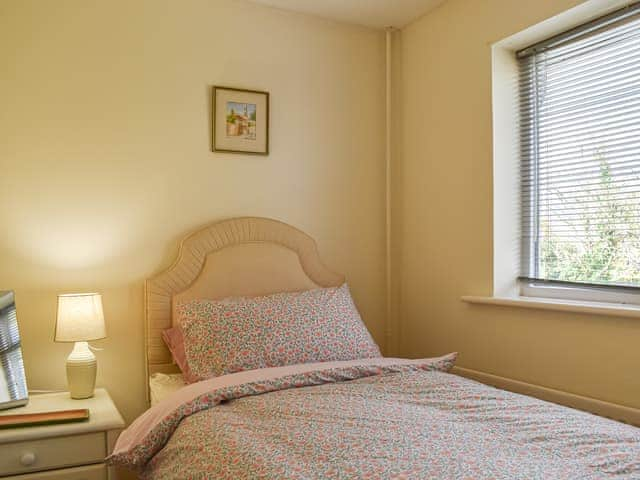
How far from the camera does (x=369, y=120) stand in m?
3.26

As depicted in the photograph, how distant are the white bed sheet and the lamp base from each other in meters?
0.25

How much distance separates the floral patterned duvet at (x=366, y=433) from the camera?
1.32 meters

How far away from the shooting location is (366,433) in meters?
1.54

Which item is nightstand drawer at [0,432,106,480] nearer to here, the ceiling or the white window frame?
the white window frame

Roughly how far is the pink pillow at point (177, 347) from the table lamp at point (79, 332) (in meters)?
0.31

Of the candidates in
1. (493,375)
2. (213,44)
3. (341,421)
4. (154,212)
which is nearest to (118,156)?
(154,212)

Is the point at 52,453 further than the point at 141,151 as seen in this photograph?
No

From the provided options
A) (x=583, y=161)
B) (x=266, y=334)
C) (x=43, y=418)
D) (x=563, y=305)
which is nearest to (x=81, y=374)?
(x=43, y=418)

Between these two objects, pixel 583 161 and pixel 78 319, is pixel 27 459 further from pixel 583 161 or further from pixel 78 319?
pixel 583 161

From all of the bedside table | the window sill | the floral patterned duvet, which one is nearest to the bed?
the floral patterned duvet

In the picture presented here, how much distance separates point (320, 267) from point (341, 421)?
1.39 metres

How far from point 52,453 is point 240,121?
1.70 metres

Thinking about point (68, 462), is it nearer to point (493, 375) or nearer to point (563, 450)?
point (563, 450)

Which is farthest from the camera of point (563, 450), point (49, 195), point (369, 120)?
point (369, 120)
